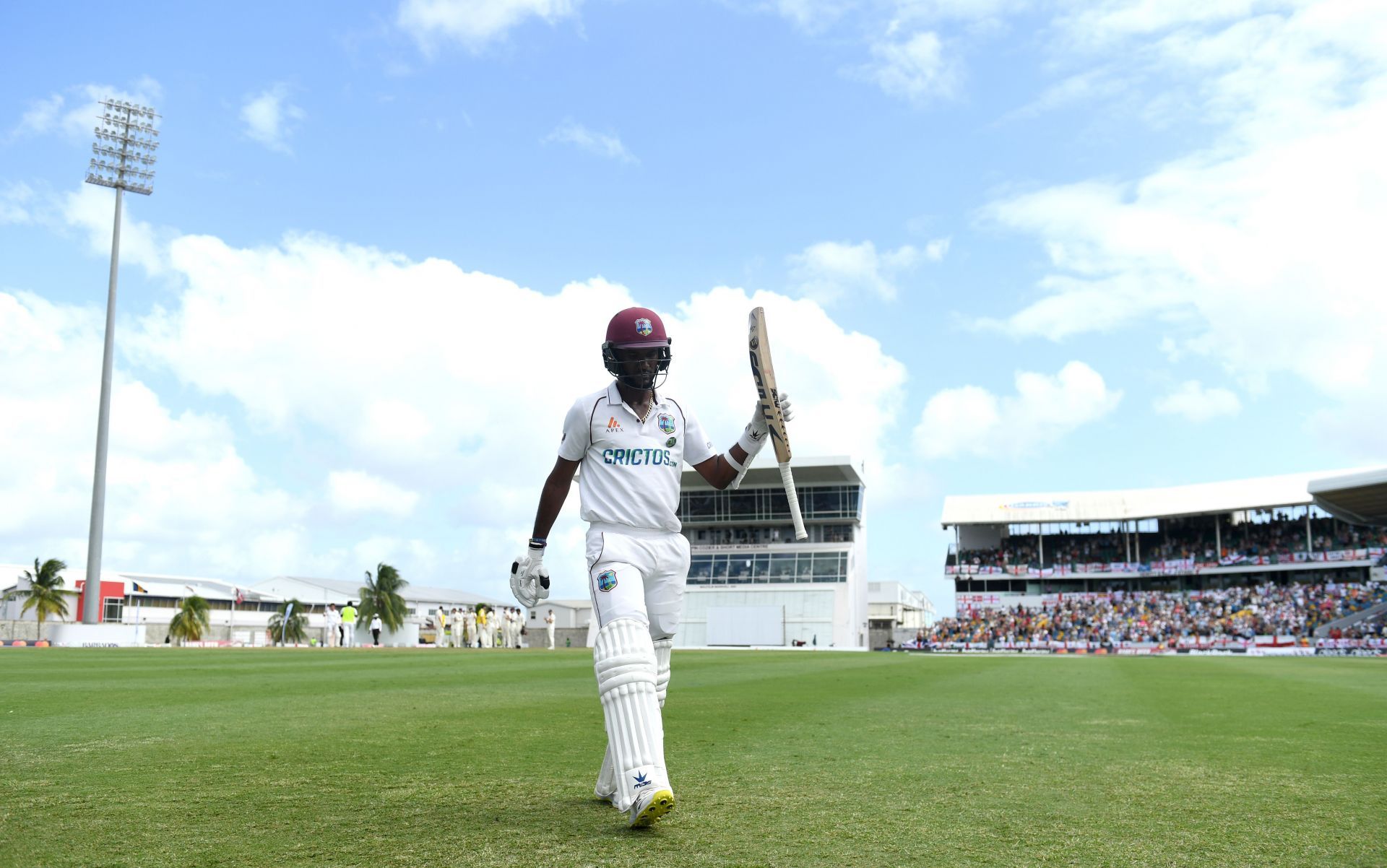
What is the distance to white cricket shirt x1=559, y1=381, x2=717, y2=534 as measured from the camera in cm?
517

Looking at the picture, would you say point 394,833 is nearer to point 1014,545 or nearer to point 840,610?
point 840,610

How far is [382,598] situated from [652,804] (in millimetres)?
70800

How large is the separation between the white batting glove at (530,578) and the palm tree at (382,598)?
6833 cm

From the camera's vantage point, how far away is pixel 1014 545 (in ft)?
234

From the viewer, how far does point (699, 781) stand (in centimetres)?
576

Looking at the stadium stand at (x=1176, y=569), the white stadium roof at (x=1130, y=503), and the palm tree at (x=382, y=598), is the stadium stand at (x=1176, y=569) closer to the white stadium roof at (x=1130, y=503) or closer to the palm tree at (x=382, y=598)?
the white stadium roof at (x=1130, y=503)

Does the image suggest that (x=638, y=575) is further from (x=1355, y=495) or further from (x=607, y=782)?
(x=1355, y=495)

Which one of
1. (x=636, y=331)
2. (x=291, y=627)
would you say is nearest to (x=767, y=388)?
(x=636, y=331)

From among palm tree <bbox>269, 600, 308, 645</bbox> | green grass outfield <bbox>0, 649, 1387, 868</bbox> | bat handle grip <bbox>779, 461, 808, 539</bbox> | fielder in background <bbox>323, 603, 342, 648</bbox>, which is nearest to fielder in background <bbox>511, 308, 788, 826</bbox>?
bat handle grip <bbox>779, 461, 808, 539</bbox>

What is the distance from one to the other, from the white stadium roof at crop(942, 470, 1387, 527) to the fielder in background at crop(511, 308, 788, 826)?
213 ft

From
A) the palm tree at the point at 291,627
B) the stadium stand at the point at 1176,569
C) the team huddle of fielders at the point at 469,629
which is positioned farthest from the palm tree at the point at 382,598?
the stadium stand at the point at 1176,569

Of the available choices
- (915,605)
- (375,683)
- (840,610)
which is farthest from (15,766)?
(915,605)

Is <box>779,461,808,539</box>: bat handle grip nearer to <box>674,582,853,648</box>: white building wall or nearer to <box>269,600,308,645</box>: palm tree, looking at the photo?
<box>269,600,308,645</box>: palm tree

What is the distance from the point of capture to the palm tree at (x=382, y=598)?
70.5 m
